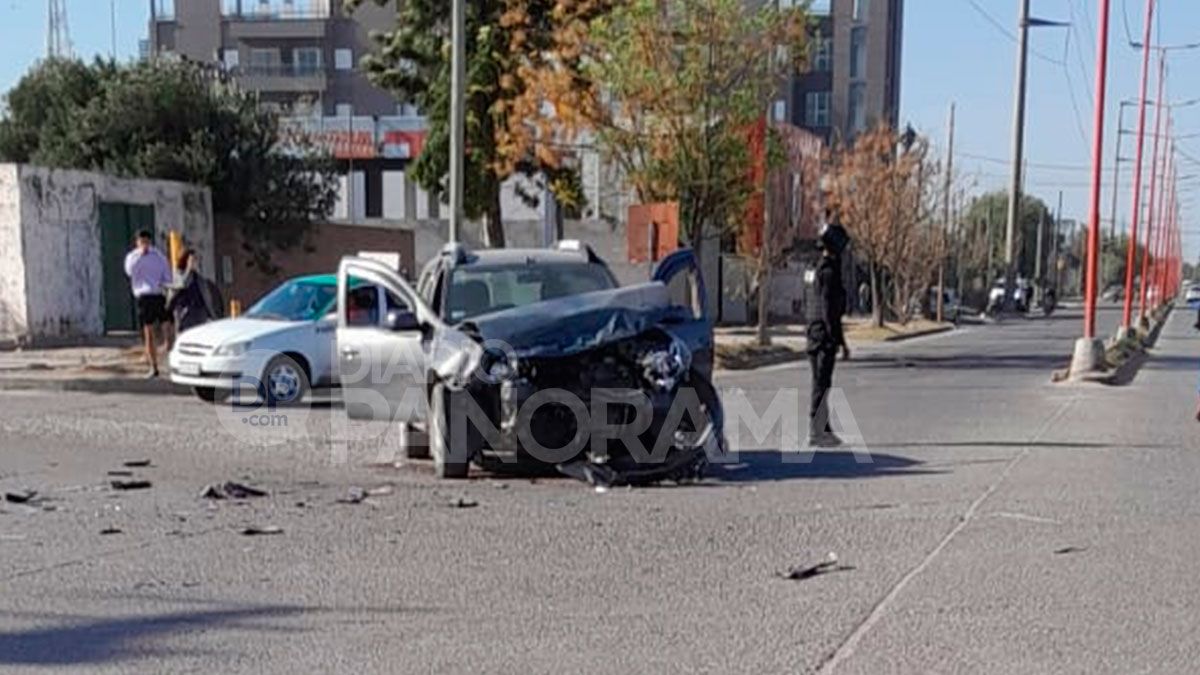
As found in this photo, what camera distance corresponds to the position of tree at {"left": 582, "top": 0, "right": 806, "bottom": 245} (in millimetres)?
22766

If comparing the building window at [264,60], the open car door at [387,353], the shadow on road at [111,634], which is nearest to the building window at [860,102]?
the building window at [264,60]

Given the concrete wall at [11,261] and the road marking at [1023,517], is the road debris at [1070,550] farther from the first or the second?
the concrete wall at [11,261]

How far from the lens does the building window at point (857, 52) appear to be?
277 feet

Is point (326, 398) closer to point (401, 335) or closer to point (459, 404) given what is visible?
point (401, 335)

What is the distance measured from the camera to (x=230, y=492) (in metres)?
9.27

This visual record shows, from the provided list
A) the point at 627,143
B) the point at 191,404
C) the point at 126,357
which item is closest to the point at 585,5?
the point at 627,143

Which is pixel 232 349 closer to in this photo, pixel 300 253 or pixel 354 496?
pixel 354 496

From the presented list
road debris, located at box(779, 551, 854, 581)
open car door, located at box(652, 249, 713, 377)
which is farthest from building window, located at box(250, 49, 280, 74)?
road debris, located at box(779, 551, 854, 581)

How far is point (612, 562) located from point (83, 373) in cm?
1256

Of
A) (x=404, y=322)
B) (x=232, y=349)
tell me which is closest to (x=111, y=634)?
(x=404, y=322)

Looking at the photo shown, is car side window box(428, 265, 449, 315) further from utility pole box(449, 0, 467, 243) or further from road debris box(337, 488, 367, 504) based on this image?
utility pole box(449, 0, 467, 243)

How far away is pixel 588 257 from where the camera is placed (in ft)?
38.5

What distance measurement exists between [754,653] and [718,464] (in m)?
5.04

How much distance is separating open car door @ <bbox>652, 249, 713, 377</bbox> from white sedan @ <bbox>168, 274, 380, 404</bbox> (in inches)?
176
